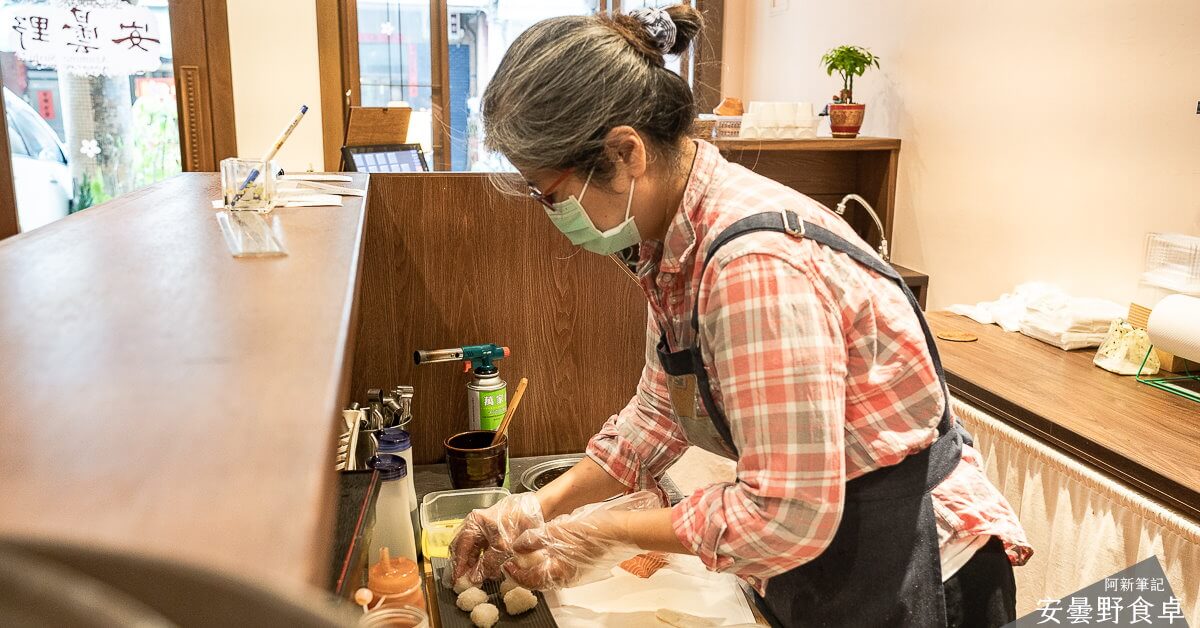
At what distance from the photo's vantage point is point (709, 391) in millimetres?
1062

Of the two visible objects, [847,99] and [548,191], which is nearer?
[548,191]

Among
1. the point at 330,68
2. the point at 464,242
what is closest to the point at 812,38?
the point at 330,68

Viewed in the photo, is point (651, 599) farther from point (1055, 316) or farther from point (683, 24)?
point (1055, 316)

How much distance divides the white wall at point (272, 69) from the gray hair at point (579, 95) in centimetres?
366

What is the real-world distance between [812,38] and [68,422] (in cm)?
435

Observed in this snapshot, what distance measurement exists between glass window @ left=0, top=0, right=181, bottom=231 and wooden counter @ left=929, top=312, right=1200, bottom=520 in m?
3.80

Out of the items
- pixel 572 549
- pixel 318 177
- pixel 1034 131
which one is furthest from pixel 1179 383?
pixel 318 177

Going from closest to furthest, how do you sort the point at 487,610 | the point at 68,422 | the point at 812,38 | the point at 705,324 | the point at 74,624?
1. the point at 74,624
2. the point at 68,422
3. the point at 705,324
4. the point at 487,610
5. the point at 812,38


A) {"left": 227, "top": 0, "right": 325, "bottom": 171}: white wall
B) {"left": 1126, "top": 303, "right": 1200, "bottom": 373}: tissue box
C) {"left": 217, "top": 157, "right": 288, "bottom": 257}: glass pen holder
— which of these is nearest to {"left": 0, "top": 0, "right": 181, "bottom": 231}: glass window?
{"left": 227, "top": 0, "right": 325, "bottom": 171}: white wall

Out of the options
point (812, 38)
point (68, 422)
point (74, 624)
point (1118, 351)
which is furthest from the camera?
point (812, 38)

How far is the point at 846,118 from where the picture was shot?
3414 mm

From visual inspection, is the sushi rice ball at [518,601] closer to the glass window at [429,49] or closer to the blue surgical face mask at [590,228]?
the blue surgical face mask at [590,228]

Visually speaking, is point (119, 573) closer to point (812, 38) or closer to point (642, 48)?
point (642, 48)

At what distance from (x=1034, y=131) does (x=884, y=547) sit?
87.8 inches
